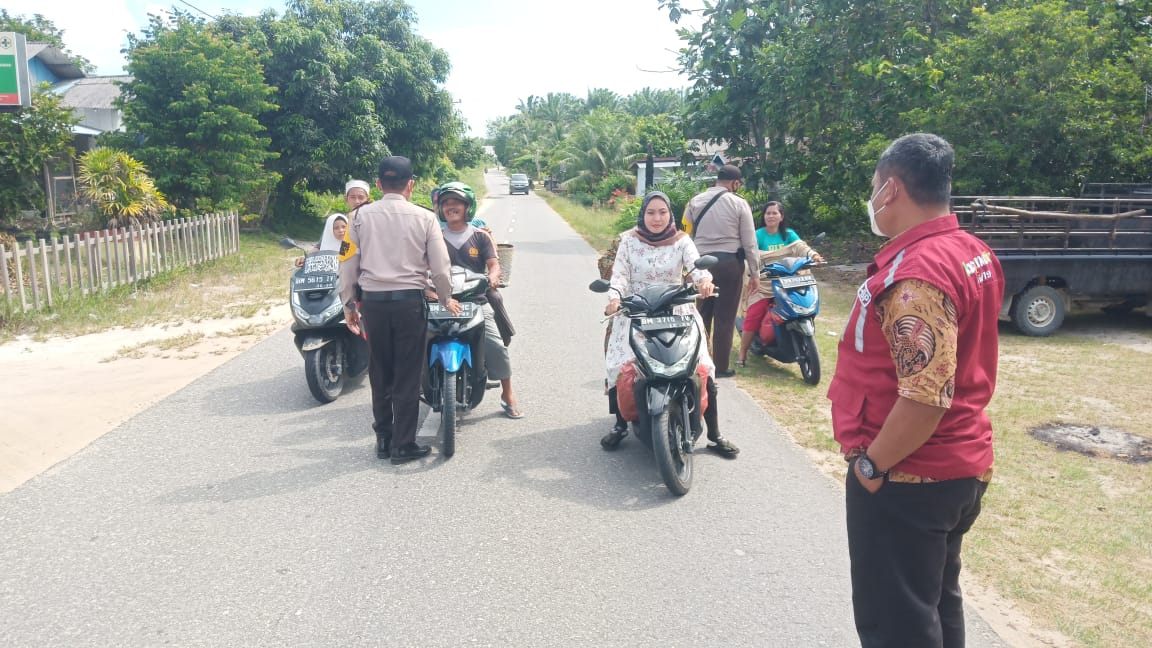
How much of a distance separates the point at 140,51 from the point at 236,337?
10.6 meters

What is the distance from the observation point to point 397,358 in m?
5.48

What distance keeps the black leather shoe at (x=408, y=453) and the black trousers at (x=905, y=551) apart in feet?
11.6

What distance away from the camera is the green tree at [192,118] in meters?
17.2

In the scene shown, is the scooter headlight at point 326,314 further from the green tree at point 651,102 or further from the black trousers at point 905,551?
the green tree at point 651,102

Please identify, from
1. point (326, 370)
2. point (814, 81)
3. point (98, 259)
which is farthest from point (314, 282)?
point (814, 81)

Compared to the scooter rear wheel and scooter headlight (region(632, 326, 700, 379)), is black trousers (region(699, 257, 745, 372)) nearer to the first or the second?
scooter headlight (region(632, 326, 700, 379))

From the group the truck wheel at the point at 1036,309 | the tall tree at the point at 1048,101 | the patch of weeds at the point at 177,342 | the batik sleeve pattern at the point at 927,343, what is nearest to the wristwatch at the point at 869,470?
the batik sleeve pattern at the point at 927,343

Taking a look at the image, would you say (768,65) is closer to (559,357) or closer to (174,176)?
(559,357)

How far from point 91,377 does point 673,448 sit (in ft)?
18.9

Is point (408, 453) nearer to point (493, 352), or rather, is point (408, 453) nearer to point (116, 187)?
point (493, 352)

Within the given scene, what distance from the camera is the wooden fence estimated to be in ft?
33.3

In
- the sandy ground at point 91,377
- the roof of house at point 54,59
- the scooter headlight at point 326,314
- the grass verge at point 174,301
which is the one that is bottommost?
the sandy ground at point 91,377

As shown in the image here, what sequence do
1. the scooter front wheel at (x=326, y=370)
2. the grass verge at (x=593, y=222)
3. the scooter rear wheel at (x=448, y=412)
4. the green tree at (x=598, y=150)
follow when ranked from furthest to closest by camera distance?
the green tree at (x=598, y=150), the grass verge at (x=593, y=222), the scooter front wheel at (x=326, y=370), the scooter rear wheel at (x=448, y=412)

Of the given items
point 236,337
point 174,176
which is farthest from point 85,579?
point 174,176
